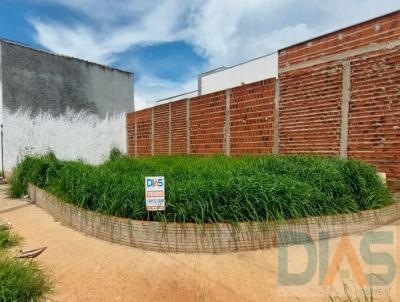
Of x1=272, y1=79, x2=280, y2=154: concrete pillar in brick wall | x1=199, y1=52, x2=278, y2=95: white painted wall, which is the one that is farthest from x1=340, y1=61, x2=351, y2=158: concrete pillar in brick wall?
x1=199, y1=52, x2=278, y2=95: white painted wall

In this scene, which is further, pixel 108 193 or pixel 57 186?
pixel 57 186

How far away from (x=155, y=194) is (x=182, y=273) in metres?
1.06

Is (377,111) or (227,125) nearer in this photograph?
(377,111)

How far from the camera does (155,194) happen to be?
384 cm

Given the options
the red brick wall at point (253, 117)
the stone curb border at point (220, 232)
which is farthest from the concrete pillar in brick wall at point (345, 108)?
the stone curb border at point (220, 232)

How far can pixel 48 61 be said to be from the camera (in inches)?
479

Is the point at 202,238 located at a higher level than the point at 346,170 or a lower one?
lower

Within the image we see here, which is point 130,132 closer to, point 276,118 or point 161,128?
point 161,128

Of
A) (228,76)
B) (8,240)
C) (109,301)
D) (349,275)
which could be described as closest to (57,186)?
(8,240)

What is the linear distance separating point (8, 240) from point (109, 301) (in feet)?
8.02

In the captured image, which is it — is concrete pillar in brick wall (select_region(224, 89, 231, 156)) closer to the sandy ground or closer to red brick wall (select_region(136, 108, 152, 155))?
red brick wall (select_region(136, 108, 152, 155))

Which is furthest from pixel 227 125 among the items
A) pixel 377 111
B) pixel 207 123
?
pixel 377 111

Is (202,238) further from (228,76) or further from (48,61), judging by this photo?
(228,76)

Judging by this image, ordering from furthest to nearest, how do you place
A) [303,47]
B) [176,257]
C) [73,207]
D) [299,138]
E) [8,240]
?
1. [303,47]
2. [299,138]
3. [73,207]
4. [8,240]
5. [176,257]
